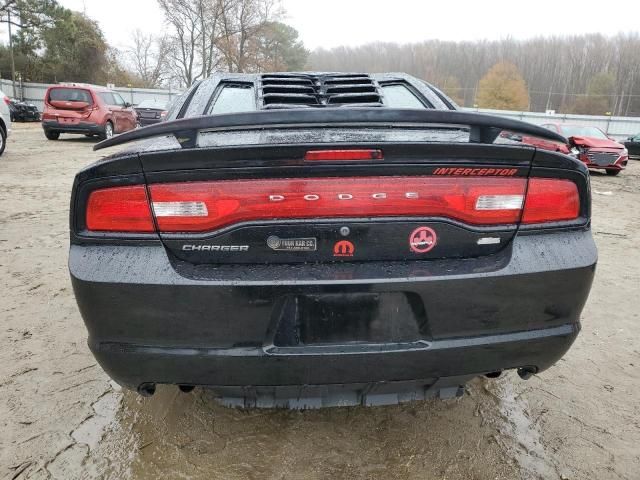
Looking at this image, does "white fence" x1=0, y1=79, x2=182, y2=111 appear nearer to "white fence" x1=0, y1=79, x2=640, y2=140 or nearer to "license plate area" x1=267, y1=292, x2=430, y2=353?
"white fence" x1=0, y1=79, x2=640, y2=140

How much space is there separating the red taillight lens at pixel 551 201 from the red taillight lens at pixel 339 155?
55cm

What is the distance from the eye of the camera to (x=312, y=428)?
1.93 metres

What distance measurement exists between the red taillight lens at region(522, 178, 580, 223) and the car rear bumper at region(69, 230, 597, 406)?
9 cm

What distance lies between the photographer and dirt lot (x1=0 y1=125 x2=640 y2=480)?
172 cm

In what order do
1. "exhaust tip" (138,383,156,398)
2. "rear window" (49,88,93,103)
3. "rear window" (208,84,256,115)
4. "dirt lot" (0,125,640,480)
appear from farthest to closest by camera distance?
"rear window" (49,88,93,103)
"rear window" (208,84,256,115)
"dirt lot" (0,125,640,480)
"exhaust tip" (138,383,156,398)

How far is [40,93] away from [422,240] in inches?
1551

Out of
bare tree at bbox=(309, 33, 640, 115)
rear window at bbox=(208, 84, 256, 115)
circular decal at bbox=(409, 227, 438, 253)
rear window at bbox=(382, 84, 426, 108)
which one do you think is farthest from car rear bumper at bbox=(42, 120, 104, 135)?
bare tree at bbox=(309, 33, 640, 115)

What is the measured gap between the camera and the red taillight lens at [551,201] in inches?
59.7

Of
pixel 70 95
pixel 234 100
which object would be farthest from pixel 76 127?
pixel 234 100

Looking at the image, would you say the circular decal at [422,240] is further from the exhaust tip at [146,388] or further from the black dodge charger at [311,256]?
the exhaust tip at [146,388]

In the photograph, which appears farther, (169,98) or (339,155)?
(169,98)

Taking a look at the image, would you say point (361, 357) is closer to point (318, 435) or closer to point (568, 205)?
point (318, 435)

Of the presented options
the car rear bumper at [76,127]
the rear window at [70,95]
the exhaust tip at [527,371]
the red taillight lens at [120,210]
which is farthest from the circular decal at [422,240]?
the rear window at [70,95]

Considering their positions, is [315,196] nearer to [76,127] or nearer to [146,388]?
[146,388]
